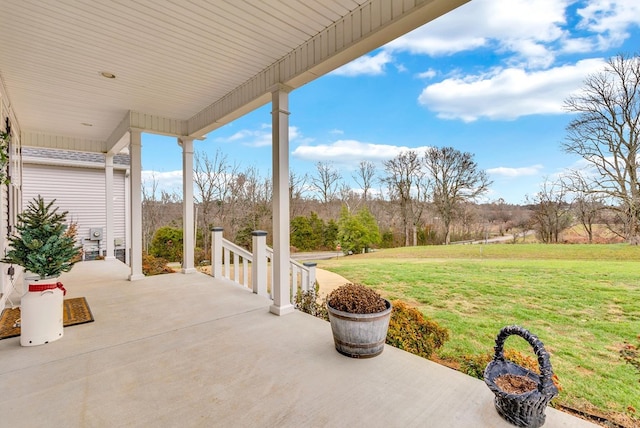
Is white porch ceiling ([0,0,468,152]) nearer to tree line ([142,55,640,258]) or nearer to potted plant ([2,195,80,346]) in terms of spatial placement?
potted plant ([2,195,80,346])

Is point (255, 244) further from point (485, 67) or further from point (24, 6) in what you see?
point (485, 67)

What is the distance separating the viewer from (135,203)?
564 cm

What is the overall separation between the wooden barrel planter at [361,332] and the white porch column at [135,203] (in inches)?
180

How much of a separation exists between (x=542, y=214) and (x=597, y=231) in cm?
100

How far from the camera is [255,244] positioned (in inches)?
184

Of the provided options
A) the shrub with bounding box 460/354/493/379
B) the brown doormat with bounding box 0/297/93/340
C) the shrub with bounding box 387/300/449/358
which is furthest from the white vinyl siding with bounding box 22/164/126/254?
the shrub with bounding box 460/354/493/379

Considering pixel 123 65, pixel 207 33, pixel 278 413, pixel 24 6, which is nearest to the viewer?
pixel 278 413

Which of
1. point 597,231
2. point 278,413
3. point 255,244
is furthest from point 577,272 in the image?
point 255,244

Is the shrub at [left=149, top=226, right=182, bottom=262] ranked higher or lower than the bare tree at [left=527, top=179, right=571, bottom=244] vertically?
lower

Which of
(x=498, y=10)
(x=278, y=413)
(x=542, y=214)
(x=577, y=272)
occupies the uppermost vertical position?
(x=498, y=10)

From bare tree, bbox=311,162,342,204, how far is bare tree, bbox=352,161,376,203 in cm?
94

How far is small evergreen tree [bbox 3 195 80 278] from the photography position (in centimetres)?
299

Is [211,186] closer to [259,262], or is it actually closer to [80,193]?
[80,193]

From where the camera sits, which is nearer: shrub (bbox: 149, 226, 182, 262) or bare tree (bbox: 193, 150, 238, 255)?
shrub (bbox: 149, 226, 182, 262)
